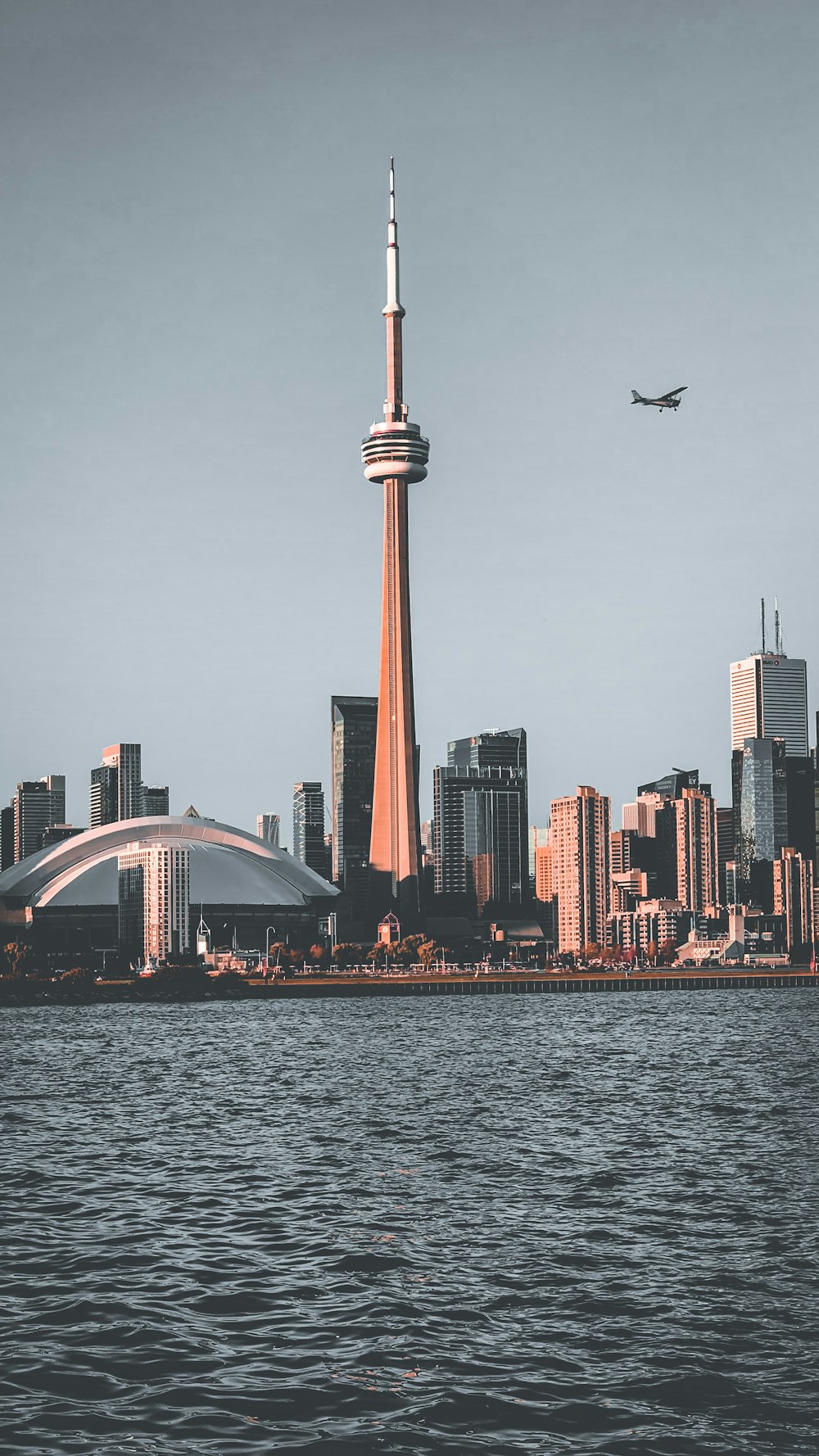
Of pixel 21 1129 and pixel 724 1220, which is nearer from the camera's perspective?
pixel 724 1220

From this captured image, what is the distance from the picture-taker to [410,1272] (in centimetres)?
3231

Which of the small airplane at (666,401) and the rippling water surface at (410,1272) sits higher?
the small airplane at (666,401)

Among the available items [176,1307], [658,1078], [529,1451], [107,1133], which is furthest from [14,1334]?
[658,1078]

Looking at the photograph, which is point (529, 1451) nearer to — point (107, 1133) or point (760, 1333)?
point (760, 1333)

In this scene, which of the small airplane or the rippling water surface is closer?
the rippling water surface

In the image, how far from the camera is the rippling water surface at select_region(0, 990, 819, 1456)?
22422mm

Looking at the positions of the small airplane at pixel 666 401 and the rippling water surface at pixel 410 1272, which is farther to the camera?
the small airplane at pixel 666 401

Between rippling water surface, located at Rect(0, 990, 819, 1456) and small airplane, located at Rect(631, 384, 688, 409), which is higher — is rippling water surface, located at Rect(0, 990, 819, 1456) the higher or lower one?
the lower one

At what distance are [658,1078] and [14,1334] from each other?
5818 cm

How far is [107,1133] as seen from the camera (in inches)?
2256

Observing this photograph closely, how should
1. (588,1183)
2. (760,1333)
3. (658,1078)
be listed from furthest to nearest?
(658,1078), (588,1183), (760,1333)

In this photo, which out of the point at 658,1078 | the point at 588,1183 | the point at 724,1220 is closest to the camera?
the point at 724,1220

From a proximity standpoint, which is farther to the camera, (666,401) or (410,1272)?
(666,401)

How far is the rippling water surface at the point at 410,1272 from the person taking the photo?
2242 centimetres
